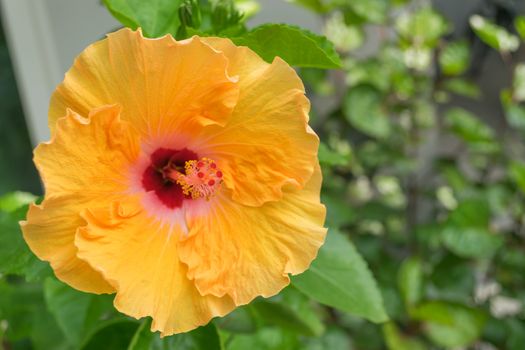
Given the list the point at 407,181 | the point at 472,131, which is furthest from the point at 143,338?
the point at 407,181

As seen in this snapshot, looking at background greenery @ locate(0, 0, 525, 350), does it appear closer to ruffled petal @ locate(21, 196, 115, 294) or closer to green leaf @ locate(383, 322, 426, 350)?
green leaf @ locate(383, 322, 426, 350)

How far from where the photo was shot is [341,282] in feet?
2.50

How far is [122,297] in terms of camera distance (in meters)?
0.53

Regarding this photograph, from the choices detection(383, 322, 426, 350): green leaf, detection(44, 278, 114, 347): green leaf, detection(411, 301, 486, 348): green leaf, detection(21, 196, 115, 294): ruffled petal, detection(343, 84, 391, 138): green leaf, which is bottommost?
detection(383, 322, 426, 350): green leaf

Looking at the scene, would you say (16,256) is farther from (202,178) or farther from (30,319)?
(30,319)

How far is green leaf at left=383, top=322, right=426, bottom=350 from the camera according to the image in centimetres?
149

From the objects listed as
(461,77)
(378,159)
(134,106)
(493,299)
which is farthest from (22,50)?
(493,299)

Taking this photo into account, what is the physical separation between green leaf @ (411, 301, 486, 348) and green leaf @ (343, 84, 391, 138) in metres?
0.48

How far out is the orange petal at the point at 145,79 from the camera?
51cm

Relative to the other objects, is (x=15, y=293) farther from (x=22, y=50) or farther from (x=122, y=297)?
(x=22, y=50)

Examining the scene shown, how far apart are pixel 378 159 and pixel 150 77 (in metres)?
1.19

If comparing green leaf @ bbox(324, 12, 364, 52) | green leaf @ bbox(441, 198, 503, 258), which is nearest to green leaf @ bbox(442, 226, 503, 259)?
green leaf @ bbox(441, 198, 503, 258)

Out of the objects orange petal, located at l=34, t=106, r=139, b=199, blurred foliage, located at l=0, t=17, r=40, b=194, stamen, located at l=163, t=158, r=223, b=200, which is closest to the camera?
orange petal, located at l=34, t=106, r=139, b=199

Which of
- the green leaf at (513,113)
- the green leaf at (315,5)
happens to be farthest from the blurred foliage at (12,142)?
the green leaf at (513,113)
